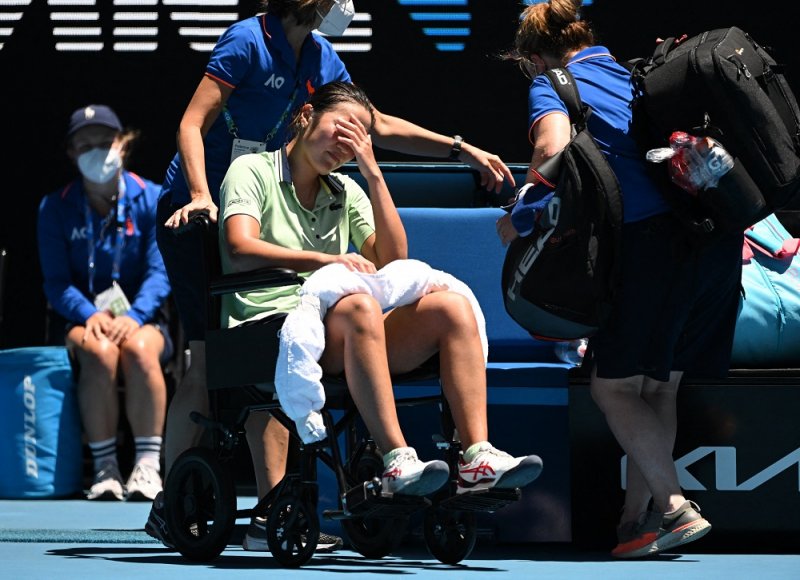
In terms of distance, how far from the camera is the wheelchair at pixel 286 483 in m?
3.28

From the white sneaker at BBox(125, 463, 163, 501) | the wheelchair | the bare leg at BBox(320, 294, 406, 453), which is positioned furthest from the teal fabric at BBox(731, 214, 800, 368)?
the white sneaker at BBox(125, 463, 163, 501)

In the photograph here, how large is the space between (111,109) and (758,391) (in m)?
3.13

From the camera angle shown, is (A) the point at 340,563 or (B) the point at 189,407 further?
(B) the point at 189,407

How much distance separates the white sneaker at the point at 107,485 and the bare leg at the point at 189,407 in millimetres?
1572

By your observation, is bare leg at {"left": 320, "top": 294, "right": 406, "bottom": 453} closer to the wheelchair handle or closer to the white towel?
the white towel

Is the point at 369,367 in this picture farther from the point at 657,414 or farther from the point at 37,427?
the point at 37,427

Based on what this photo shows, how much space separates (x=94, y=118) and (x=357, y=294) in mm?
2731

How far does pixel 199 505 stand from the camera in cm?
354

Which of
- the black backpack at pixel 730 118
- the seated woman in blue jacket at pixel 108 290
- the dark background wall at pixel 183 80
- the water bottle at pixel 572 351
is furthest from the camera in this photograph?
the dark background wall at pixel 183 80

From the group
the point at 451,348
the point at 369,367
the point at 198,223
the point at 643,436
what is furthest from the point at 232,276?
the point at 643,436

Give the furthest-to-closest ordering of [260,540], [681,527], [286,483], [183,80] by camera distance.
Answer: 1. [183,80]
2. [260,540]
3. [681,527]
4. [286,483]

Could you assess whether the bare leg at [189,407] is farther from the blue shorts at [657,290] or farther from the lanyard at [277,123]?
the blue shorts at [657,290]

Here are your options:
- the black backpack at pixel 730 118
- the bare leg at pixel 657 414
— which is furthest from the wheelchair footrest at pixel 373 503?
the black backpack at pixel 730 118

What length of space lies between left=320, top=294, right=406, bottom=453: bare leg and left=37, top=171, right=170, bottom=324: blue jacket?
8.27ft
